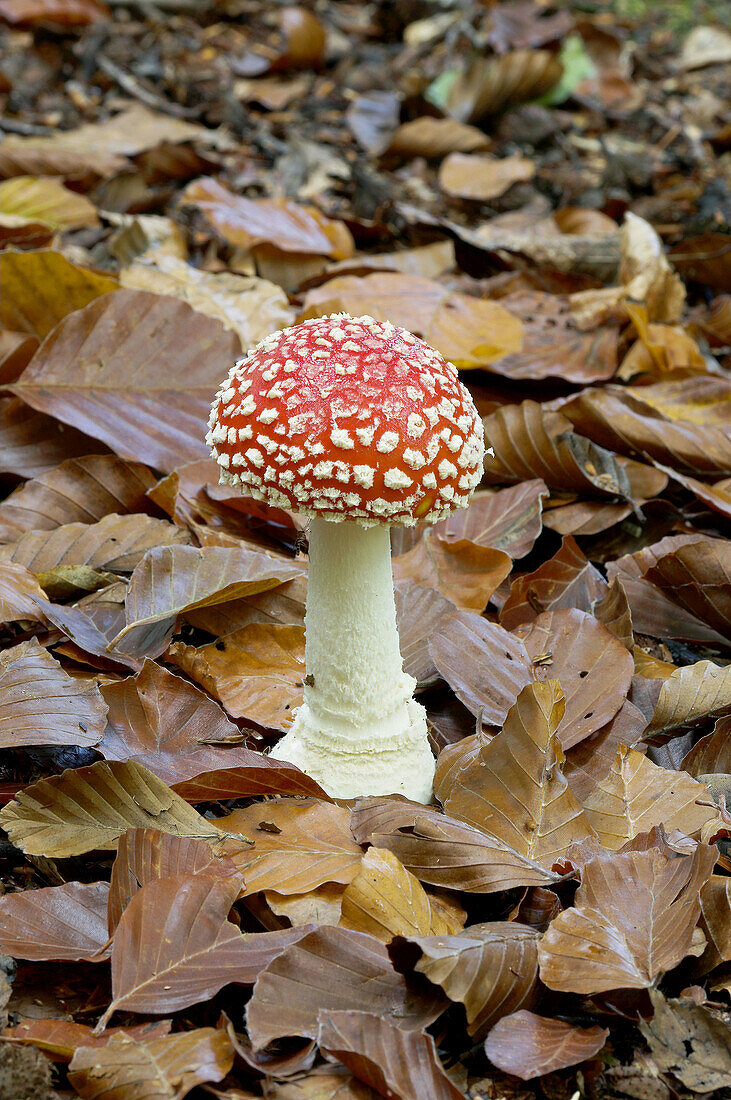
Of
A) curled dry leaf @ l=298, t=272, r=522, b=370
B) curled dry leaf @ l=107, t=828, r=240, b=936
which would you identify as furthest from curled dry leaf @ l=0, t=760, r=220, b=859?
curled dry leaf @ l=298, t=272, r=522, b=370

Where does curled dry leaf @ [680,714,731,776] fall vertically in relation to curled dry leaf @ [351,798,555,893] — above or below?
below

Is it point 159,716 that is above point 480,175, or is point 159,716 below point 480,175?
below

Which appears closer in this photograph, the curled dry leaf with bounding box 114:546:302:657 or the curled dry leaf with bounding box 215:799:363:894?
the curled dry leaf with bounding box 215:799:363:894

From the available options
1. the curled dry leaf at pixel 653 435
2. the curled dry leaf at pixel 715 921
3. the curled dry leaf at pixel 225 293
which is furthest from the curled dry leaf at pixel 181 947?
the curled dry leaf at pixel 225 293

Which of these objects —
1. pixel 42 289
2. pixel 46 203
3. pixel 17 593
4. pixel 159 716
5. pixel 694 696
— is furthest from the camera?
pixel 46 203

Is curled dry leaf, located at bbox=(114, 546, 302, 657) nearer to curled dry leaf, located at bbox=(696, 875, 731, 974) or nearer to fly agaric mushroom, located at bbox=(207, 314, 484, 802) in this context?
fly agaric mushroom, located at bbox=(207, 314, 484, 802)

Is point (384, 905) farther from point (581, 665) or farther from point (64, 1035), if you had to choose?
point (581, 665)

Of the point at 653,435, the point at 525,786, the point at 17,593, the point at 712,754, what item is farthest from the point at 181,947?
the point at 653,435

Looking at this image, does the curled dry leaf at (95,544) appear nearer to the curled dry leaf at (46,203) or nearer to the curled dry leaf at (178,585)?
the curled dry leaf at (178,585)
